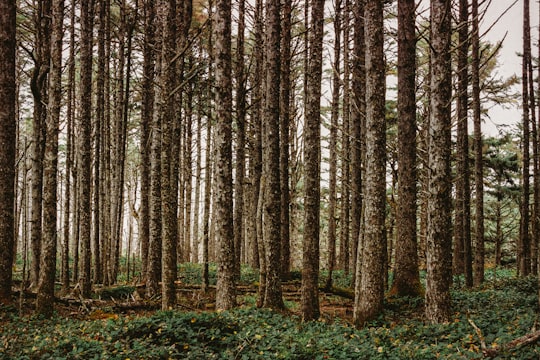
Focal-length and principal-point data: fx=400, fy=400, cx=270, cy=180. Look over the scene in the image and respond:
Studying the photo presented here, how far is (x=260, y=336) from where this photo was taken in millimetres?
6688

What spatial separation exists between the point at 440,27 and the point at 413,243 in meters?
6.06

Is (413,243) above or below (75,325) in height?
above

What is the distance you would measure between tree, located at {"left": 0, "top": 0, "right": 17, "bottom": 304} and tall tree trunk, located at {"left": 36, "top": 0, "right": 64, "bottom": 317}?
140 centimetres

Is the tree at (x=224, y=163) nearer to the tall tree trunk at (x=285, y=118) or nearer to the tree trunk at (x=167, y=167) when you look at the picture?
the tree trunk at (x=167, y=167)

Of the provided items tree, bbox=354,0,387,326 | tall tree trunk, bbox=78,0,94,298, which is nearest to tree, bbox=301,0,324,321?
tree, bbox=354,0,387,326

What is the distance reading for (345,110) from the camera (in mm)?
20250

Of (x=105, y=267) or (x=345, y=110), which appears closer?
(x=105, y=267)

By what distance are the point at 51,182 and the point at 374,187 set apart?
288 inches

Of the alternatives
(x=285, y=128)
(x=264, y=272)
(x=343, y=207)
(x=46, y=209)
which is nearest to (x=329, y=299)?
(x=264, y=272)

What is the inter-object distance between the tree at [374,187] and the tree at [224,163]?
9.41 ft

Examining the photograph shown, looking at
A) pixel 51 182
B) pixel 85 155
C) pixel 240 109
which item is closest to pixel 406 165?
pixel 240 109

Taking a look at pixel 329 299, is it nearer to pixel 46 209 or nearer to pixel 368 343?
pixel 368 343

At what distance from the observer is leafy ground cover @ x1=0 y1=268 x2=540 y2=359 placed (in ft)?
19.8

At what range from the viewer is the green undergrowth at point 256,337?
19.9 ft
